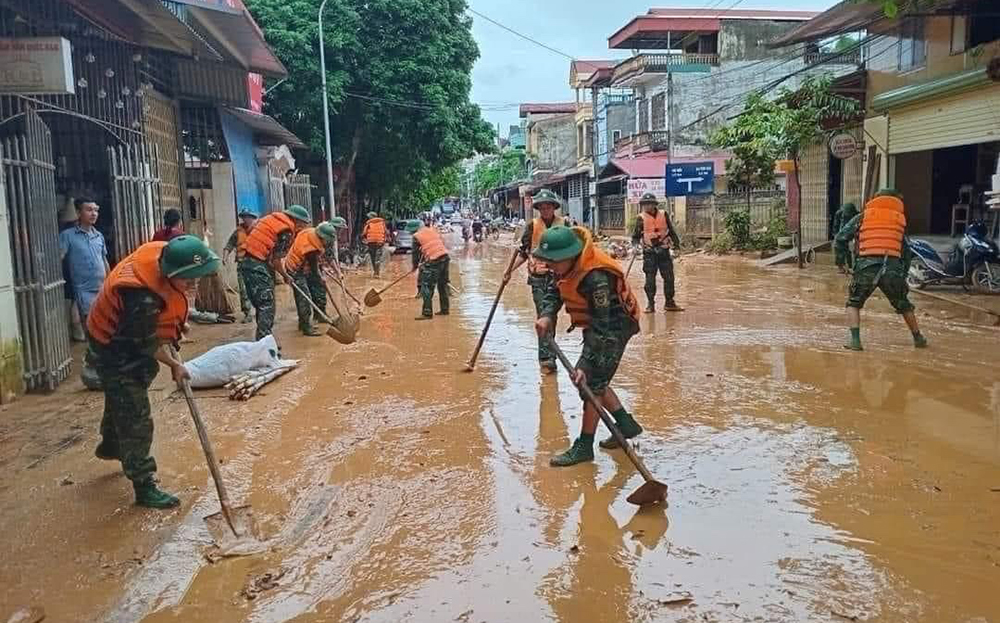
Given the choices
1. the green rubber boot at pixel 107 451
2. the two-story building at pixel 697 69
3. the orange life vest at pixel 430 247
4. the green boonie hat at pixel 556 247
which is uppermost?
the two-story building at pixel 697 69

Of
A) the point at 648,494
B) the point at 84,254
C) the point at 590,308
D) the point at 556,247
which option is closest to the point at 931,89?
the point at 590,308

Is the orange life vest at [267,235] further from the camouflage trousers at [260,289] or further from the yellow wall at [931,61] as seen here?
the yellow wall at [931,61]

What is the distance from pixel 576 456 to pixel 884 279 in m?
4.28

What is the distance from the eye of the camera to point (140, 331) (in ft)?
13.6

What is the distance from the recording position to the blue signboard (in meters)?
22.4

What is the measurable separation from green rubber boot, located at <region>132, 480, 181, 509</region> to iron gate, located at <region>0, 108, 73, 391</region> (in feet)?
9.62

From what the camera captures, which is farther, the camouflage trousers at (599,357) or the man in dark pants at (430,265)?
the man in dark pants at (430,265)

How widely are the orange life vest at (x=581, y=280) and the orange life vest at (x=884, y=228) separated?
12.3 ft

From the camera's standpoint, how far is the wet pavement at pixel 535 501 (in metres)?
3.25

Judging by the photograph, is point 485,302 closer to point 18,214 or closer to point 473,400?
point 473,400

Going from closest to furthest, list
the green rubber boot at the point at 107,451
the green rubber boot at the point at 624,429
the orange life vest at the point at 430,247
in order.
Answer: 1. the green rubber boot at the point at 107,451
2. the green rubber boot at the point at 624,429
3. the orange life vest at the point at 430,247

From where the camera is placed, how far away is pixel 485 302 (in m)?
13.2

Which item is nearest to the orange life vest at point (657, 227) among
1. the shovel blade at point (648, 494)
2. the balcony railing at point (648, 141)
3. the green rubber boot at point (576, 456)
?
the green rubber boot at point (576, 456)

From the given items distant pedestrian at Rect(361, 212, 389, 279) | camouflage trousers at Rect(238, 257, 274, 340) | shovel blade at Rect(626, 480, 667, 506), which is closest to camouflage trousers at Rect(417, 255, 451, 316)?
camouflage trousers at Rect(238, 257, 274, 340)
